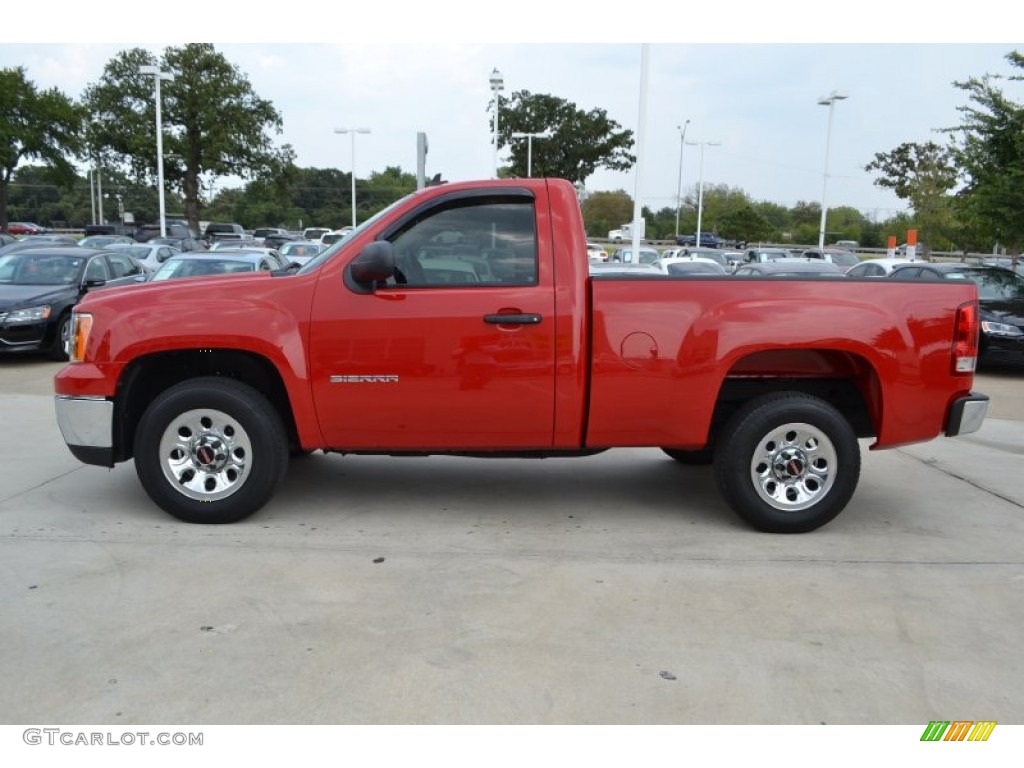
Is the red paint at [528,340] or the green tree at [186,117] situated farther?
the green tree at [186,117]

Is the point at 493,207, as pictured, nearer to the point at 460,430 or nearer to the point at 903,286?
the point at 460,430

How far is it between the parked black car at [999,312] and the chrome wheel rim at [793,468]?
23.7 ft

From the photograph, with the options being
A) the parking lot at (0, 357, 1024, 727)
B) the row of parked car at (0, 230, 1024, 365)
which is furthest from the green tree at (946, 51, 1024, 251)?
the parking lot at (0, 357, 1024, 727)

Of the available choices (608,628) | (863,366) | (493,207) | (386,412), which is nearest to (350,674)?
(608,628)

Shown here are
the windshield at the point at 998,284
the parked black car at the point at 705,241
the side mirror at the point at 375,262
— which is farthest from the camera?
the parked black car at the point at 705,241

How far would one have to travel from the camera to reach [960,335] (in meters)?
5.02

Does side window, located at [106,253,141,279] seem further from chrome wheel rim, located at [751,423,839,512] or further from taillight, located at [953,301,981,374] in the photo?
taillight, located at [953,301,981,374]

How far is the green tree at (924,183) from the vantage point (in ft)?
133

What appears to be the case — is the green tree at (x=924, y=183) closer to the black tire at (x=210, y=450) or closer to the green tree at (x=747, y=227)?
the green tree at (x=747, y=227)

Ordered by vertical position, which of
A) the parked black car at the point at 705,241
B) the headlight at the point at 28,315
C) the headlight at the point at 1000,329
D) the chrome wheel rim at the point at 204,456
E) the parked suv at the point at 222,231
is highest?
the parked black car at the point at 705,241

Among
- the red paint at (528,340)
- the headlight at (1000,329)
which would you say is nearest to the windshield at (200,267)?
the red paint at (528,340)

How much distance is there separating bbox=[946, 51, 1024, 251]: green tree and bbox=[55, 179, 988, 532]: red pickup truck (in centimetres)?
1151

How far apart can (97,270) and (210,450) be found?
9.44 meters

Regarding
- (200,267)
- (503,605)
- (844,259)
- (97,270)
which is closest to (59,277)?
(97,270)
